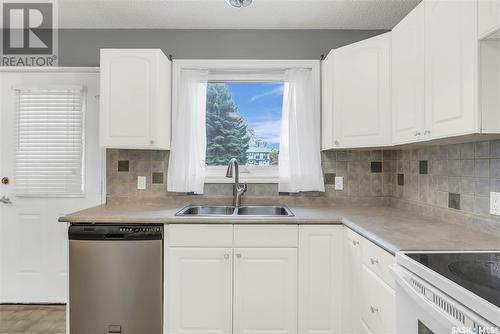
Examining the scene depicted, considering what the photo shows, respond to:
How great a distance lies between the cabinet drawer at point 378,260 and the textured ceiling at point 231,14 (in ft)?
A: 5.68

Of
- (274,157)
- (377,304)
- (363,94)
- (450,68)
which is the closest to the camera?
(450,68)

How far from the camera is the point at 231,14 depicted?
2379 mm

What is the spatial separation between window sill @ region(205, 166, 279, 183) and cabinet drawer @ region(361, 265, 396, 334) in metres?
1.15

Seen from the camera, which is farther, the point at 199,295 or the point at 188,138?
the point at 188,138

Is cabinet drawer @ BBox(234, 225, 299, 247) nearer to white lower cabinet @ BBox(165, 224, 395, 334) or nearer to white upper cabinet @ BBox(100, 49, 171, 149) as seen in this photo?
white lower cabinet @ BBox(165, 224, 395, 334)

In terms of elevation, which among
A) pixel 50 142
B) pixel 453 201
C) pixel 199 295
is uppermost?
pixel 50 142

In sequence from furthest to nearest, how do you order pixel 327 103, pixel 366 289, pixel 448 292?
pixel 327 103 < pixel 366 289 < pixel 448 292

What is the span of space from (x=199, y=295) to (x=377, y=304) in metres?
1.05

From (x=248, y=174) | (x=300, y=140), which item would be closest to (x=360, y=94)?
(x=300, y=140)

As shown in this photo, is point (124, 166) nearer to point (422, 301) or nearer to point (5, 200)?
point (5, 200)

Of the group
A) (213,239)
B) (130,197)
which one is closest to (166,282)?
(213,239)

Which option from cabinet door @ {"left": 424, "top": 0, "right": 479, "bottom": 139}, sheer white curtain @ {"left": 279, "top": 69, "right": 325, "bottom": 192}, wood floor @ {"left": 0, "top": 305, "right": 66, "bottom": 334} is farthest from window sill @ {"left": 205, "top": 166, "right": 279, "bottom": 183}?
wood floor @ {"left": 0, "top": 305, "right": 66, "bottom": 334}

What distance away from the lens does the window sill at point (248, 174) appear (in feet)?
8.50

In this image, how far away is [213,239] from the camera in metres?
1.94
